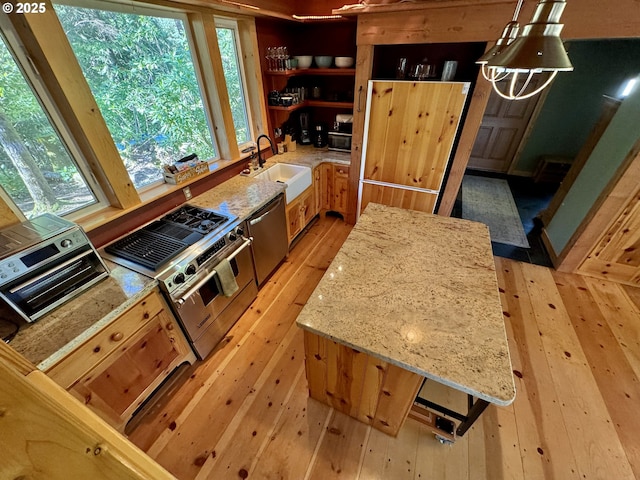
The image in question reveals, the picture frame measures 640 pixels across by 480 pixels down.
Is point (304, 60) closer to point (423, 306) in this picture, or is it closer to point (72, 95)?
point (72, 95)

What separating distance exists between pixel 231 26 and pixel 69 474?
10.5 feet

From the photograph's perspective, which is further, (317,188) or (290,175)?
(317,188)

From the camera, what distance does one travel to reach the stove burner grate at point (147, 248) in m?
1.50

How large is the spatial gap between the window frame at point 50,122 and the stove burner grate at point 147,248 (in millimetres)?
298

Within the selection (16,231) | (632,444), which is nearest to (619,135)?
(632,444)

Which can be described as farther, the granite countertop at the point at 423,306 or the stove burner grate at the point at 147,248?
the stove burner grate at the point at 147,248

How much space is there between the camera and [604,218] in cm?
228

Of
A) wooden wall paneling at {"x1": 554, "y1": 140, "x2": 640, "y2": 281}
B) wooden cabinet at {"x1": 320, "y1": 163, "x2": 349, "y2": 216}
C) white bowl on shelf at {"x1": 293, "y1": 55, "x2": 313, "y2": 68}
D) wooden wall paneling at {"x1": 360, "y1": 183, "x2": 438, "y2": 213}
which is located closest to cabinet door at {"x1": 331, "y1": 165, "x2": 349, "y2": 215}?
wooden cabinet at {"x1": 320, "y1": 163, "x2": 349, "y2": 216}

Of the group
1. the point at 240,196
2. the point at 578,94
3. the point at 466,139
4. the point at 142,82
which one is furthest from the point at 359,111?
the point at 578,94

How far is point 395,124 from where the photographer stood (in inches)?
93.4

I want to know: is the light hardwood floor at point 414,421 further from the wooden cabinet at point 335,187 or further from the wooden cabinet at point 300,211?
the wooden cabinet at point 335,187

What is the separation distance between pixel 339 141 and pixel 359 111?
701 mm

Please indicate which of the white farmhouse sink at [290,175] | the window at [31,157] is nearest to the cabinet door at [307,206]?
the white farmhouse sink at [290,175]

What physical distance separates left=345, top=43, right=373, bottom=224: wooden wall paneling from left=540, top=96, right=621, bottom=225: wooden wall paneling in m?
2.38
